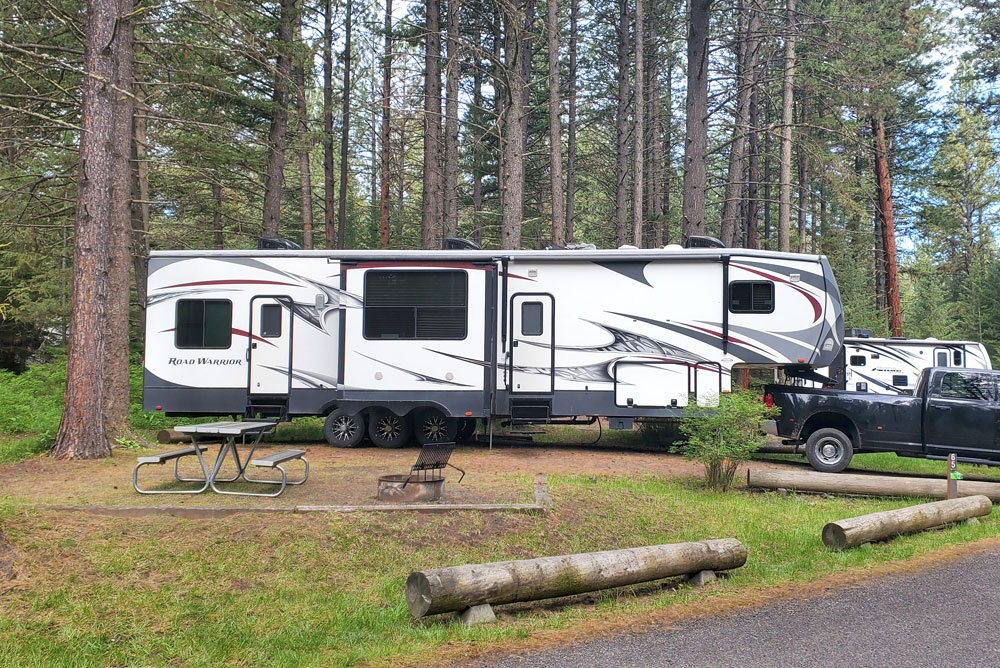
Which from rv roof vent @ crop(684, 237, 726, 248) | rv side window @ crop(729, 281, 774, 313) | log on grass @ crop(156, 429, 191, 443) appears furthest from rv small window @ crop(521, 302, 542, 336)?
log on grass @ crop(156, 429, 191, 443)

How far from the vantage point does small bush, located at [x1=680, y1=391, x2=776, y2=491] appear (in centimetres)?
1021

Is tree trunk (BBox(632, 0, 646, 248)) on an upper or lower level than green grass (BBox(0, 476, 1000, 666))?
upper

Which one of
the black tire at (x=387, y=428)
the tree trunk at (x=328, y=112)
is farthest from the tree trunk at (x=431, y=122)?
the black tire at (x=387, y=428)

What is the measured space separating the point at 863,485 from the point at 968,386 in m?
3.08

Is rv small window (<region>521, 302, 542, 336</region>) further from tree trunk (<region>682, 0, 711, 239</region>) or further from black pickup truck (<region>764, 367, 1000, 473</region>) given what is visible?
tree trunk (<region>682, 0, 711, 239</region>)

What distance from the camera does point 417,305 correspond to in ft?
42.8

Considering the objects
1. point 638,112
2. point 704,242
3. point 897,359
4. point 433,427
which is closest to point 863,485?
point 704,242

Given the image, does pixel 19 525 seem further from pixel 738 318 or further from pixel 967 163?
pixel 967 163

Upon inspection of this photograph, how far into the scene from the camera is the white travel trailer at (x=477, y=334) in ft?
42.6

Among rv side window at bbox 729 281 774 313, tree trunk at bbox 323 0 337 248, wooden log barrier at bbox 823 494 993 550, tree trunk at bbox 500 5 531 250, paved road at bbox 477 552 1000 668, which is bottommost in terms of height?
paved road at bbox 477 552 1000 668

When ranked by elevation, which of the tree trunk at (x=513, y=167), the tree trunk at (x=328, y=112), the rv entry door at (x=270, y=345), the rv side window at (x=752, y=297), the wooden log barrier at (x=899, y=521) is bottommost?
the wooden log barrier at (x=899, y=521)

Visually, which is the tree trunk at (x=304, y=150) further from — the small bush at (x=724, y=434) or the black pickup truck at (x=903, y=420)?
the black pickup truck at (x=903, y=420)

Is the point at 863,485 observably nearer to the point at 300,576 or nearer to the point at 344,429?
the point at 300,576

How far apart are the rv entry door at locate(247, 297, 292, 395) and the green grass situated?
607cm
